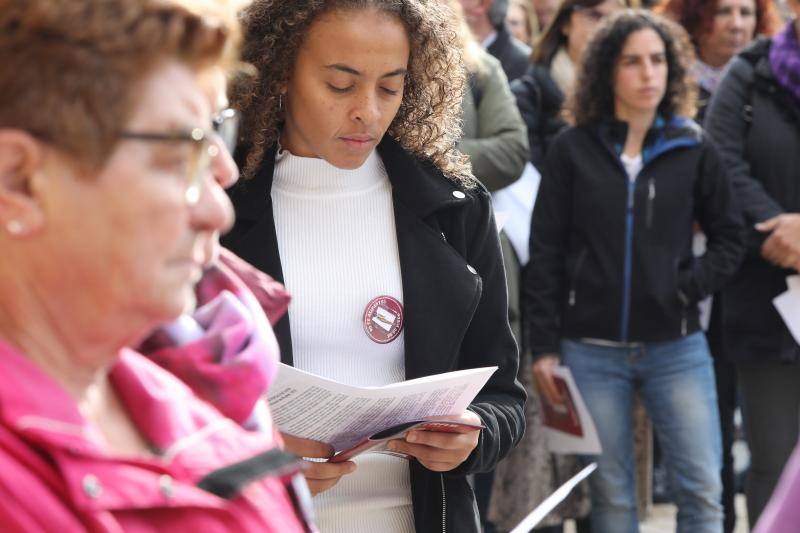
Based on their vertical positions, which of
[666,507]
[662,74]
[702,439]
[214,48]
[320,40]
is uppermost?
[214,48]

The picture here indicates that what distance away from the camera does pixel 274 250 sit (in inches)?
96.2

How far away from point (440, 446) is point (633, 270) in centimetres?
249

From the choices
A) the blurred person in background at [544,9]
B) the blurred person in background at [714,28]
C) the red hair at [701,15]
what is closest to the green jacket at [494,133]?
the blurred person in background at [714,28]

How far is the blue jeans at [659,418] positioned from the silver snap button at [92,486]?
3.61 meters

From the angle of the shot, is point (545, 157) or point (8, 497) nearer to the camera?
point (8, 497)

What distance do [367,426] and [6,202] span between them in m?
1.20

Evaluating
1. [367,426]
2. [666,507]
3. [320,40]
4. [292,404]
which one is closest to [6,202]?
[292,404]

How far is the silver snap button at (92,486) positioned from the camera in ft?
3.96

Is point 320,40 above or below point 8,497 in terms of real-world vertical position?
above

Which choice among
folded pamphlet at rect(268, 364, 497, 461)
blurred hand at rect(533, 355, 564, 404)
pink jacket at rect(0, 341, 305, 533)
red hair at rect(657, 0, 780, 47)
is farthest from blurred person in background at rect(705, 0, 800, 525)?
pink jacket at rect(0, 341, 305, 533)

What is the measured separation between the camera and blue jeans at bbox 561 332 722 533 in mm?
4594

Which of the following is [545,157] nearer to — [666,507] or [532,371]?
[532,371]

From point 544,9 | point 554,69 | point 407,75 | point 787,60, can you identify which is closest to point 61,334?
point 407,75

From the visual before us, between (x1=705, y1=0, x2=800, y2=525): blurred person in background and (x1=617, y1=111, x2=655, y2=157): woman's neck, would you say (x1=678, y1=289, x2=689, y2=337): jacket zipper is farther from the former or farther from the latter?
(x1=617, y1=111, x2=655, y2=157): woman's neck
